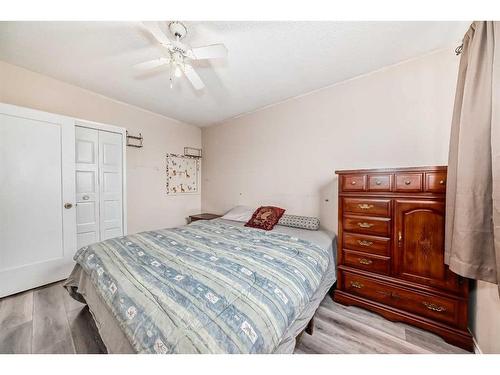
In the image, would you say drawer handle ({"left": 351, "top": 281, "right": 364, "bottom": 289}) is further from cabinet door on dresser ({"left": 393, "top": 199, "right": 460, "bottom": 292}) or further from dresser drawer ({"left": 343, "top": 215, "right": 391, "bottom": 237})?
dresser drawer ({"left": 343, "top": 215, "right": 391, "bottom": 237})

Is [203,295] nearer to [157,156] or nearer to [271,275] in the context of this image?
[271,275]

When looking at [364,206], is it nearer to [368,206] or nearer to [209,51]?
[368,206]

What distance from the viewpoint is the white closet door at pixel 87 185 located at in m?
2.38

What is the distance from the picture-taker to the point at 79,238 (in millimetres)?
2408

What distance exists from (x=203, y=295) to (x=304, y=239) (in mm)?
1239

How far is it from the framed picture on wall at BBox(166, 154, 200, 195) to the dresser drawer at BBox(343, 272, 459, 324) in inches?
121

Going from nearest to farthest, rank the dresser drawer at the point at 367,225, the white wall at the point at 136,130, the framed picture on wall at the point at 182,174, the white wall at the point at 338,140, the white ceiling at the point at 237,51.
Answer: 1. the white ceiling at the point at 237,51
2. the dresser drawer at the point at 367,225
3. the white wall at the point at 338,140
4. the white wall at the point at 136,130
5. the framed picture on wall at the point at 182,174

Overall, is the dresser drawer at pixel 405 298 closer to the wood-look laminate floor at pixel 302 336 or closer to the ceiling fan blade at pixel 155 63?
the wood-look laminate floor at pixel 302 336

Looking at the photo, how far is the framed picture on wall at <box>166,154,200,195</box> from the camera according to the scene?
3.52 meters

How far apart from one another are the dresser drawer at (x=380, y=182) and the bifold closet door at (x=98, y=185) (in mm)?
3128

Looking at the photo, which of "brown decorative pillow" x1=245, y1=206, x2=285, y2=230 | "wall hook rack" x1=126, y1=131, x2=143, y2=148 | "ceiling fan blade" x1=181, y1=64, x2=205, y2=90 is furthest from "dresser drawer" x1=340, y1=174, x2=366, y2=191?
"wall hook rack" x1=126, y1=131, x2=143, y2=148

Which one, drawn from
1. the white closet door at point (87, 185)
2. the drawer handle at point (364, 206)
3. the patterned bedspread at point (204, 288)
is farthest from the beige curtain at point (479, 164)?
the white closet door at point (87, 185)

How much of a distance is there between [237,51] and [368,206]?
186 cm

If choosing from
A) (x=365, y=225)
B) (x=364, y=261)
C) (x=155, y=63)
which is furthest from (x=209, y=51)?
(x=364, y=261)
